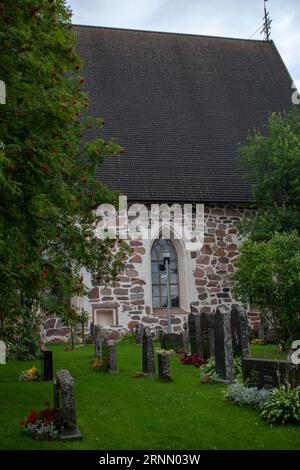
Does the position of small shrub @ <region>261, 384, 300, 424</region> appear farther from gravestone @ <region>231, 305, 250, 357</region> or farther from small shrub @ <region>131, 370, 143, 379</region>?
small shrub @ <region>131, 370, 143, 379</region>

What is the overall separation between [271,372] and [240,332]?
2178mm

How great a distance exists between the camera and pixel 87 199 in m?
8.89

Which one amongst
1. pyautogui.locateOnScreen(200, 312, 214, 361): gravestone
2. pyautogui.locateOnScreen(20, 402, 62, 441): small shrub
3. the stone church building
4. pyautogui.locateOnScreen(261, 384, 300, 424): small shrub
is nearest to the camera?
pyautogui.locateOnScreen(20, 402, 62, 441): small shrub

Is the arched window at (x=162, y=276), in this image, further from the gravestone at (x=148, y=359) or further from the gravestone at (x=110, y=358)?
the gravestone at (x=148, y=359)

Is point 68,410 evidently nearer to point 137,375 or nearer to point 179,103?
point 137,375

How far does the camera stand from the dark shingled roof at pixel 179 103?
16.8 m

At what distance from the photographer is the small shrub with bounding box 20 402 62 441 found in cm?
588

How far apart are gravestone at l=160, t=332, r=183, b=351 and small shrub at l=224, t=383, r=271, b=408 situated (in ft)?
17.4

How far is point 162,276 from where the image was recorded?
55.6 feet

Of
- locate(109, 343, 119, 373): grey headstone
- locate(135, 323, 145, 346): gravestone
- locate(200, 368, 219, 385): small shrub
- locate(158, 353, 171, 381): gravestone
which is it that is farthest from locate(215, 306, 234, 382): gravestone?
locate(135, 323, 145, 346): gravestone

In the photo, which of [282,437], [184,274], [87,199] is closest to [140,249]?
[184,274]

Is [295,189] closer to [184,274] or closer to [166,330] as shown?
[184,274]

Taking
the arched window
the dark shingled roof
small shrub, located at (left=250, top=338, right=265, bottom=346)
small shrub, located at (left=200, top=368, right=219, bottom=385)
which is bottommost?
small shrub, located at (left=200, top=368, right=219, bottom=385)

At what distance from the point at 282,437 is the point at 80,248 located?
4.33 m
